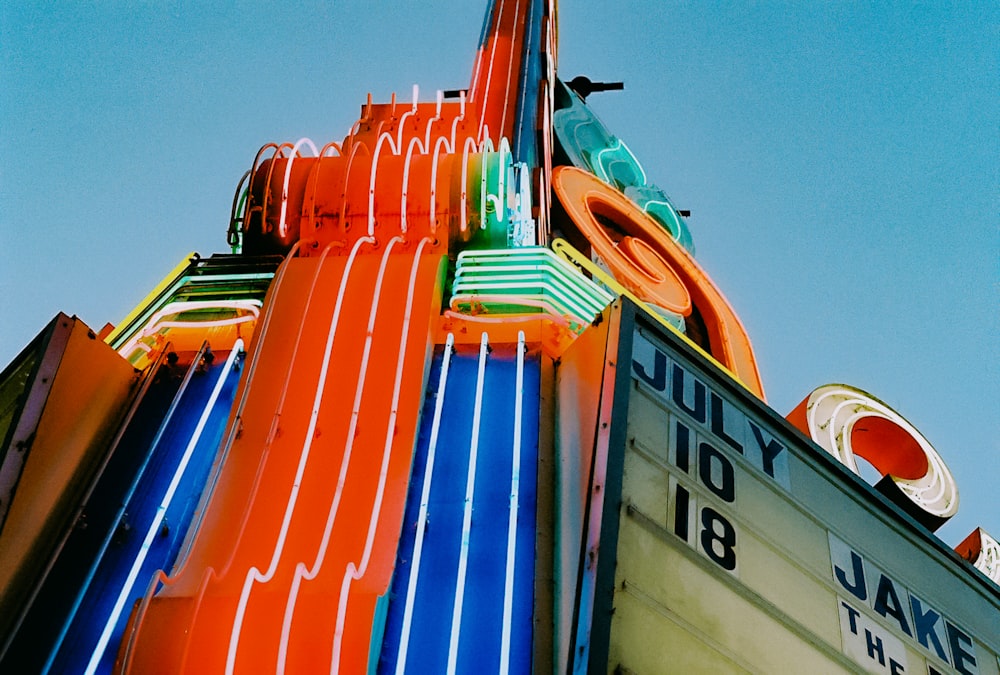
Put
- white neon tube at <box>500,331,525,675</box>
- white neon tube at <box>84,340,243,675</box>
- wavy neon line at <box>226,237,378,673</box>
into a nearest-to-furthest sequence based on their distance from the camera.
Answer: wavy neon line at <box>226,237,378,673</box> → white neon tube at <box>500,331,525,675</box> → white neon tube at <box>84,340,243,675</box>

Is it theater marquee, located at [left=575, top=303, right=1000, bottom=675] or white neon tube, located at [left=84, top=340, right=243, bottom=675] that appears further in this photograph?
white neon tube, located at [left=84, top=340, right=243, bottom=675]

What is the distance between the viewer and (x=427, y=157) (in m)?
7.66

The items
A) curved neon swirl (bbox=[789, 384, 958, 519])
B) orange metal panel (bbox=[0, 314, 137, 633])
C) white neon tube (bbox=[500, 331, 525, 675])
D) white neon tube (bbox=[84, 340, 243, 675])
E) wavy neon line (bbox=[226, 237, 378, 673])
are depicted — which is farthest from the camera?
curved neon swirl (bbox=[789, 384, 958, 519])

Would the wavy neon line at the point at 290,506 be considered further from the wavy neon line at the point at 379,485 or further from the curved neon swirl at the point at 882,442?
the curved neon swirl at the point at 882,442

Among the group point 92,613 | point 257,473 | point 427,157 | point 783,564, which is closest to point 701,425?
point 783,564

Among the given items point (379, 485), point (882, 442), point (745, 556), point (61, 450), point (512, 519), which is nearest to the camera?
point (745, 556)

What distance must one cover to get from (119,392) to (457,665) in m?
2.87

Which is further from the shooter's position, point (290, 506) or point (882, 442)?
point (882, 442)

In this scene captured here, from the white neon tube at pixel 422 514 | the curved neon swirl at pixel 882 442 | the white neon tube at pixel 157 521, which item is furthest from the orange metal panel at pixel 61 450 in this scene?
the curved neon swirl at pixel 882 442

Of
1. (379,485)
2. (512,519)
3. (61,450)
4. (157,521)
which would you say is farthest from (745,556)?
(61,450)

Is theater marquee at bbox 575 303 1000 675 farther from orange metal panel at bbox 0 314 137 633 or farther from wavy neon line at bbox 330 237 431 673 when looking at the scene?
orange metal panel at bbox 0 314 137 633

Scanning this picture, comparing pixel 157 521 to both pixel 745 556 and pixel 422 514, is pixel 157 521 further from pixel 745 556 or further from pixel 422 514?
pixel 745 556

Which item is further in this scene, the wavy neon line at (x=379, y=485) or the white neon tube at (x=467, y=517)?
the white neon tube at (x=467, y=517)

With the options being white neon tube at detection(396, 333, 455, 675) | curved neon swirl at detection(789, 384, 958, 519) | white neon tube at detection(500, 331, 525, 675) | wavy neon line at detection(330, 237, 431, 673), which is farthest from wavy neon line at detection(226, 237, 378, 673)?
curved neon swirl at detection(789, 384, 958, 519)
